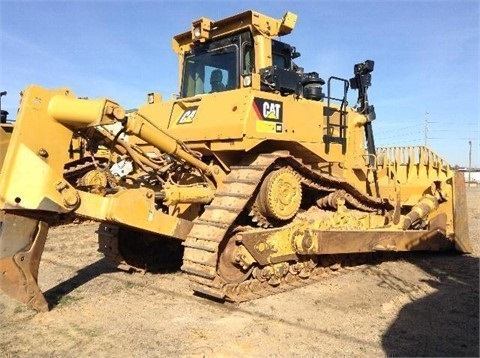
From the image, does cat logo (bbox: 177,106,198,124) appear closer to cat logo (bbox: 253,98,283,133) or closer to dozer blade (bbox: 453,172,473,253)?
cat logo (bbox: 253,98,283,133)

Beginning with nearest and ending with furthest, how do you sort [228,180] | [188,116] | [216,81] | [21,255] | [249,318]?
[21,255] → [249,318] → [228,180] → [188,116] → [216,81]

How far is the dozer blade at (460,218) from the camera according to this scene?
28.1 ft

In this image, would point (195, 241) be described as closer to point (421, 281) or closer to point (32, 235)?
point (32, 235)

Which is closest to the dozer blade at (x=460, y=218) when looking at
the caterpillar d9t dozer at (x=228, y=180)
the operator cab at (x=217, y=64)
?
the caterpillar d9t dozer at (x=228, y=180)

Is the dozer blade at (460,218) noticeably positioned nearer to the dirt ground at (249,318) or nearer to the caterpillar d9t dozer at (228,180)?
the caterpillar d9t dozer at (228,180)

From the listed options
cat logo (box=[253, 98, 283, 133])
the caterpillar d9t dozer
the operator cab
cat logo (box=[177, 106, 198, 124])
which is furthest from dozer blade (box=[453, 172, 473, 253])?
cat logo (box=[177, 106, 198, 124])

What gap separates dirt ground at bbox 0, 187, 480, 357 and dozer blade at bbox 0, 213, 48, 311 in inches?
12.0

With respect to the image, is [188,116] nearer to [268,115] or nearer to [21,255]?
[268,115]

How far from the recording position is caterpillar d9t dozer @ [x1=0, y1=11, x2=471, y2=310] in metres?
4.94

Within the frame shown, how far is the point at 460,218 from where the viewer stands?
8.59 metres

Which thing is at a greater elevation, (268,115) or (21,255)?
(268,115)

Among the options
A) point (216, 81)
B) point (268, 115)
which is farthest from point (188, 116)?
point (268, 115)

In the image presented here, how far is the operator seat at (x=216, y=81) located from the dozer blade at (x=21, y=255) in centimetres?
319

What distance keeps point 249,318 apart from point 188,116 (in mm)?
2939
